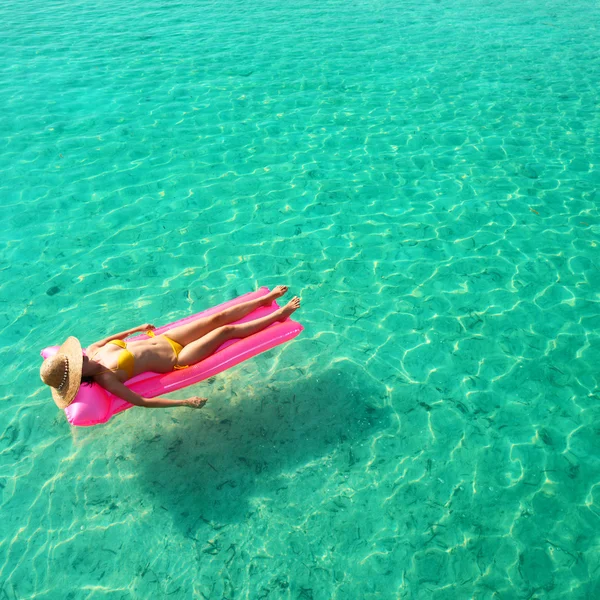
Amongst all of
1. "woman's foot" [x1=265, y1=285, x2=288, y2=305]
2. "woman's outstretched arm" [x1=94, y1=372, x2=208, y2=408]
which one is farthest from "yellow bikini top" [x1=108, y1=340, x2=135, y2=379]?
"woman's foot" [x1=265, y1=285, x2=288, y2=305]

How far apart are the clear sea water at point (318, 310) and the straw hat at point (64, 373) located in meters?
0.68

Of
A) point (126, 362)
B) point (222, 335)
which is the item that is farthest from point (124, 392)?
point (222, 335)

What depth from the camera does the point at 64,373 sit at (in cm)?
364

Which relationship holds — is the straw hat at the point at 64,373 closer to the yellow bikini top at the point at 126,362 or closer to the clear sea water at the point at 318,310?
the yellow bikini top at the point at 126,362

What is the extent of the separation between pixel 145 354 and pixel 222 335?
23.5 inches

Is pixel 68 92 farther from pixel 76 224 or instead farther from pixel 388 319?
pixel 388 319

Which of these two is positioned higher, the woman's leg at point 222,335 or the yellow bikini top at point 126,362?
the yellow bikini top at point 126,362

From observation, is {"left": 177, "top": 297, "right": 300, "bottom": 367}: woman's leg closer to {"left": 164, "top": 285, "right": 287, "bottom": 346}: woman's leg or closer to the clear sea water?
{"left": 164, "top": 285, "right": 287, "bottom": 346}: woman's leg

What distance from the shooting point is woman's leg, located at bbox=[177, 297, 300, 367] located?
4.29 m

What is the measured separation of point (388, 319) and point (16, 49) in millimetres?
9371

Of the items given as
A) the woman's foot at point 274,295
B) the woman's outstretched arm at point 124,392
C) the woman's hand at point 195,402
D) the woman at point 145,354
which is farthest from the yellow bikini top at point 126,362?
the woman's foot at point 274,295

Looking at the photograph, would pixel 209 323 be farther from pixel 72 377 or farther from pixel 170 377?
pixel 72 377

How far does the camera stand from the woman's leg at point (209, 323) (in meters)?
4.40

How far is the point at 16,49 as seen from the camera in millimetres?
10555
